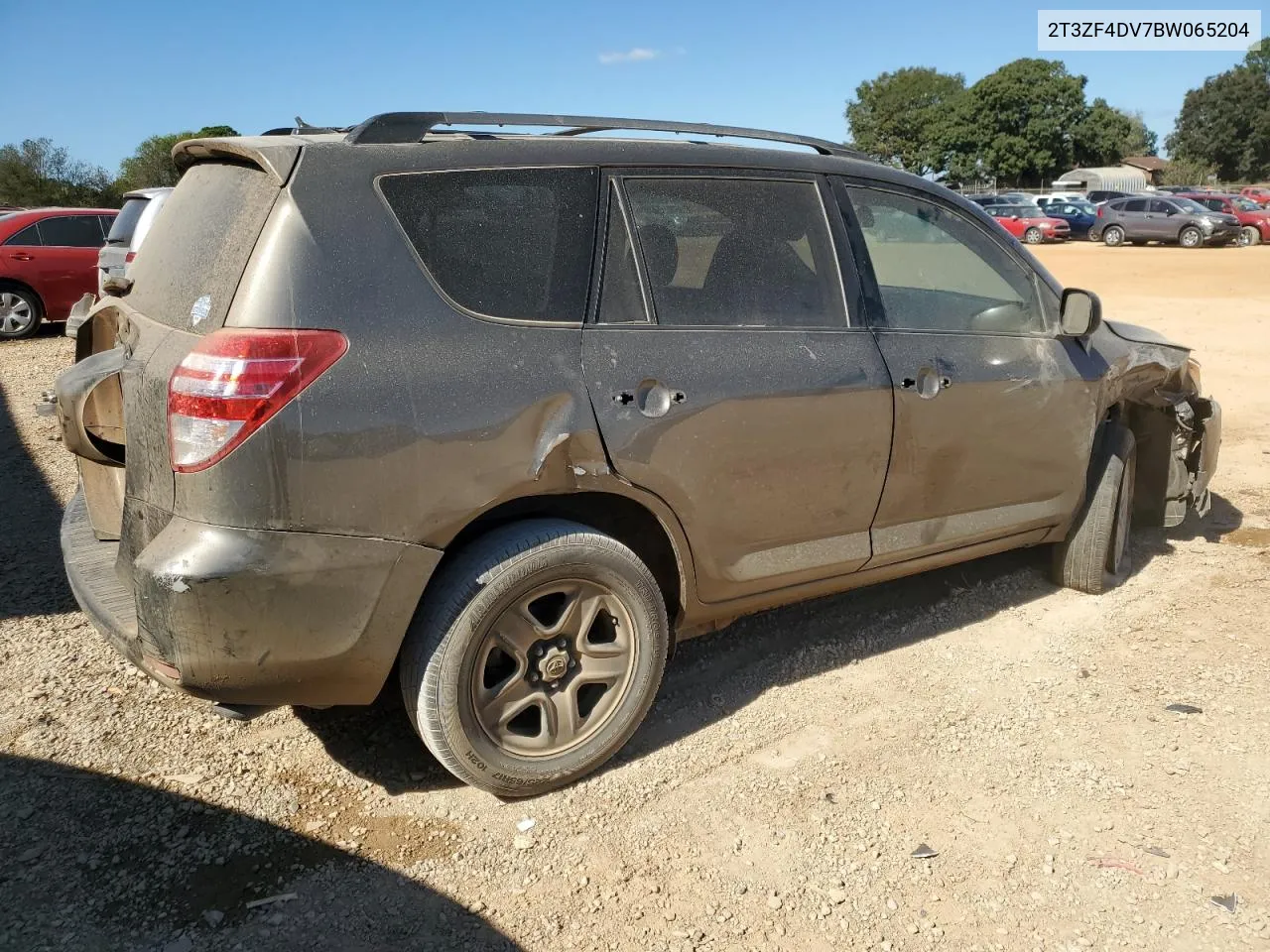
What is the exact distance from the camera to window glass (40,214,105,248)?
1371 cm

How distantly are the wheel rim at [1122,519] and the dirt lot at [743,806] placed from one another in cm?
33

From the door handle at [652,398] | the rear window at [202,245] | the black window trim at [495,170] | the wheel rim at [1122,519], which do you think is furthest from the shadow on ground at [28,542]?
the wheel rim at [1122,519]

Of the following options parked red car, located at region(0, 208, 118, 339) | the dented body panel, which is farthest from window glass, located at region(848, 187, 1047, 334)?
parked red car, located at region(0, 208, 118, 339)

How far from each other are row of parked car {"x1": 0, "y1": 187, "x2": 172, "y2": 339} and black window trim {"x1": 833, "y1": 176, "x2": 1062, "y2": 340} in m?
12.3

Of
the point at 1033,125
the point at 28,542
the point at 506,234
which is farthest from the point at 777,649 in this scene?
the point at 1033,125

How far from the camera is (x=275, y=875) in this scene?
2.74 metres

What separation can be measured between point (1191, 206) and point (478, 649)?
35.8m

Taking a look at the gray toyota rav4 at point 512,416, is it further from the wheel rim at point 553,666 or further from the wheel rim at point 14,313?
the wheel rim at point 14,313

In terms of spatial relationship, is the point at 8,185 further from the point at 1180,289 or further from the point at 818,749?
the point at 818,749

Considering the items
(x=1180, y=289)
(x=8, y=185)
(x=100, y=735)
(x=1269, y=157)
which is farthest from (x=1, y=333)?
(x=1269, y=157)

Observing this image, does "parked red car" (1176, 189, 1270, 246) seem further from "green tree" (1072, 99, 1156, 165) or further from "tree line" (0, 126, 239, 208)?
"green tree" (1072, 99, 1156, 165)

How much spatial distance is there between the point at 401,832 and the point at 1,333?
13.4m

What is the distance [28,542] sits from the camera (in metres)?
5.28

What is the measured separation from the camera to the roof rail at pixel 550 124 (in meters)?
2.85
